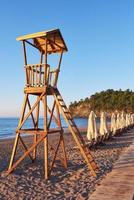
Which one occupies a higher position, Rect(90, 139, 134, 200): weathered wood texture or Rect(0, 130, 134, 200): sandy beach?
Rect(90, 139, 134, 200): weathered wood texture

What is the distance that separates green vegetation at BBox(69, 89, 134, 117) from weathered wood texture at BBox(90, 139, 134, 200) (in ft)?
391

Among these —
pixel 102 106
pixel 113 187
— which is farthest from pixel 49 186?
pixel 102 106

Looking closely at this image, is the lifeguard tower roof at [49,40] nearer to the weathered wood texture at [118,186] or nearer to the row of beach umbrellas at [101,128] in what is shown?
the weathered wood texture at [118,186]

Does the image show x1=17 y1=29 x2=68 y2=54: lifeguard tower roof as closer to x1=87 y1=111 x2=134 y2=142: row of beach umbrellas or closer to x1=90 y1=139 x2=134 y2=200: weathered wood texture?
x1=90 y1=139 x2=134 y2=200: weathered wood texture

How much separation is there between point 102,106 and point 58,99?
135 m

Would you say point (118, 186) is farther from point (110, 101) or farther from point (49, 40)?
point (110, 101)

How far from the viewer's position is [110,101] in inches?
5586

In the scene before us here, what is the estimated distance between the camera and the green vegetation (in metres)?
132

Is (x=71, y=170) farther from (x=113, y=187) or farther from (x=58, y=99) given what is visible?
(x=113, y=187)

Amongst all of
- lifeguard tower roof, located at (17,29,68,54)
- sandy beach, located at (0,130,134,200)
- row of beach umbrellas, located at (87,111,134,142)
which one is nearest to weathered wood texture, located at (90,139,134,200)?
sandy beach, located at (0,130,134,200)

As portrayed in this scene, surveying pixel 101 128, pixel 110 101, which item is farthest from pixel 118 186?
pixel 110 101

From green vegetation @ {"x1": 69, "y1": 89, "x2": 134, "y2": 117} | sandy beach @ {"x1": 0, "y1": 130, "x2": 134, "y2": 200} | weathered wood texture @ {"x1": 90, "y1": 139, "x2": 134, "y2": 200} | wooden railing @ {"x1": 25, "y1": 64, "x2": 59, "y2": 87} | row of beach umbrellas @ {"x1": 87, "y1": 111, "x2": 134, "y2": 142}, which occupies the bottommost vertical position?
sandy beach @ {"x1": 0, "y1": 130, "x2": 134, "y2": 200}

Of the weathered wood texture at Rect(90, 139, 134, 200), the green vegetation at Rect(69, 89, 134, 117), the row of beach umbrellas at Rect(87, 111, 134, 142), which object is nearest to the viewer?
the weathered wood texture at Rect(90, 139, 134, 200)

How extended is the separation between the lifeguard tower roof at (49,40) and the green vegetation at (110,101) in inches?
4655
